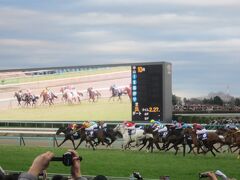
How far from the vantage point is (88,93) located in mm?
38594

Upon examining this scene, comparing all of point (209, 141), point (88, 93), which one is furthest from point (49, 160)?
point (88, 93)

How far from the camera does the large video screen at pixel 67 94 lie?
37.0m

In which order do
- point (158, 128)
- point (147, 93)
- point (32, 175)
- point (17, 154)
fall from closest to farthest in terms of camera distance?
point (32, 175) → point (17, 154) → point (158, 128) → point (147, 93)

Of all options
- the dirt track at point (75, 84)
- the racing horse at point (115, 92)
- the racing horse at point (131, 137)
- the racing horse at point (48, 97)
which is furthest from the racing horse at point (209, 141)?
the racing horse at point (48, 97)

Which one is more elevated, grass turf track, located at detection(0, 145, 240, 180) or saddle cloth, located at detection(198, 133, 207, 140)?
saddle cloth, located at detection(198, 133, 207, 140)

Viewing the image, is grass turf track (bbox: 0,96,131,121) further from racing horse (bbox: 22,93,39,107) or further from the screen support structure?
the screen support structure

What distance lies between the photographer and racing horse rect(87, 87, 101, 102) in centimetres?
3797

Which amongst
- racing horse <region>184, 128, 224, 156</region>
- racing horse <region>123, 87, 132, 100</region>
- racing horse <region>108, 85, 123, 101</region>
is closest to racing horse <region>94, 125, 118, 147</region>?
racing horse <region>184, 128, 224, 156</region>

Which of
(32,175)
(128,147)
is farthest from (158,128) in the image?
(32,175)

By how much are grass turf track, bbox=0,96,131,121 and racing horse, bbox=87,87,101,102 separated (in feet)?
1.06

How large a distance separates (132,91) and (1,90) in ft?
41.7

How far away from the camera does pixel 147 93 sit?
1355 inches

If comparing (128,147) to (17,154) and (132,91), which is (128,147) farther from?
(132,91)

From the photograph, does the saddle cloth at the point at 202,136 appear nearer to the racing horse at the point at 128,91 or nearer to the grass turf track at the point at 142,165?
the grass turf track at the point at 142,165
